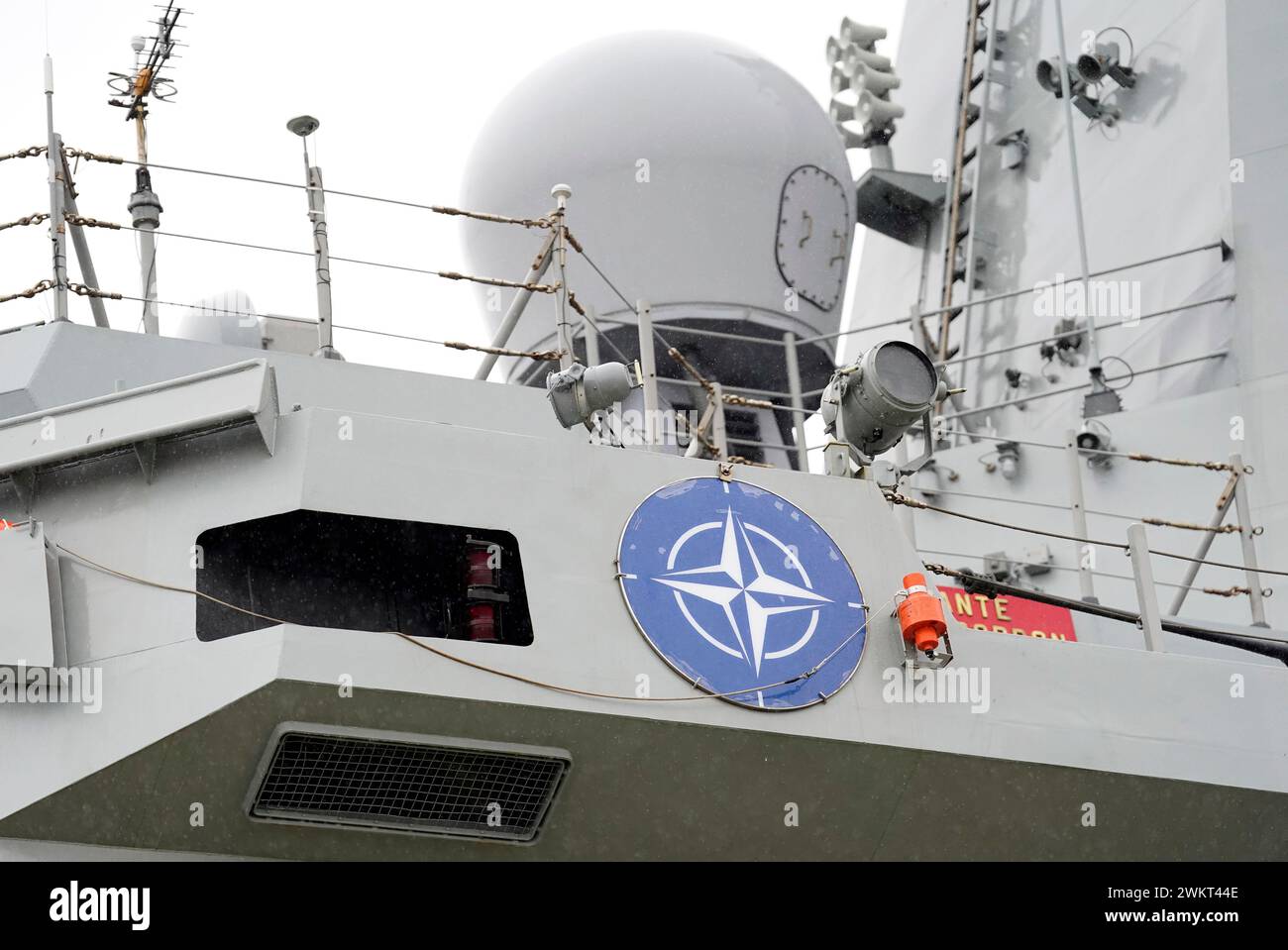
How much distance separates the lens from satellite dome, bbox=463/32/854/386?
10.1 meters

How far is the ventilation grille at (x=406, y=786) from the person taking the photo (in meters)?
5.16

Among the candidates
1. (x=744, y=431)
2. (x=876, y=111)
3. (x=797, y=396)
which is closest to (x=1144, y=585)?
(x=797, y=396)

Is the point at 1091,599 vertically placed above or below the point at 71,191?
below

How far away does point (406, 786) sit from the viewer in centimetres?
533

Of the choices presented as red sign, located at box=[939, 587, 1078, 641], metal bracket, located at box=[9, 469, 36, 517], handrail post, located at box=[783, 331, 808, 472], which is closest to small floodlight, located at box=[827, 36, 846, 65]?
handrail post, located at box=[783, 331, 808, 472]

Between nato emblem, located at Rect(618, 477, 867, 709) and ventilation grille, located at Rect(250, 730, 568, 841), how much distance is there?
59 centimetres

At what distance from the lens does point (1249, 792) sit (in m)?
6.71

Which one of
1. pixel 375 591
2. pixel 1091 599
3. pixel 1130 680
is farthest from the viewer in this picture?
pixel 1091 599

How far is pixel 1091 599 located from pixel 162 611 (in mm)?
4395

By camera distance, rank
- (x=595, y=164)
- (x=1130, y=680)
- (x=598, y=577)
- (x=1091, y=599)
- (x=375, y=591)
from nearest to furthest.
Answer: (x=598, y=577) → (x=375, y=591) → (x=1130, y=680) → (x=1091, y=599) → (x=595, y=164)

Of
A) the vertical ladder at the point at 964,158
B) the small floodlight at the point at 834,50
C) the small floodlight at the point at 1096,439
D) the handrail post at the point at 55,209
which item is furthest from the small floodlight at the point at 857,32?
the handrail post at the point at 55,209

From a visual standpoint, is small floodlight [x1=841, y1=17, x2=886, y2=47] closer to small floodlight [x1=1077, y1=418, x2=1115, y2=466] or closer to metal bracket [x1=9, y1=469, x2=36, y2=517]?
small floodlight [x1=1077, y1=418, x2=1115, y2=466]
